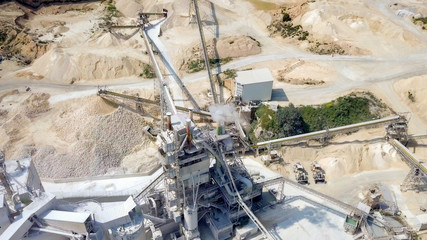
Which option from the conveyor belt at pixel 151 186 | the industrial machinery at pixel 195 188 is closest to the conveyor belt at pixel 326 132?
the industrial machinery at pixel 195 188

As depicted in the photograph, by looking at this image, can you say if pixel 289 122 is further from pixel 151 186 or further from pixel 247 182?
pixel 151 186

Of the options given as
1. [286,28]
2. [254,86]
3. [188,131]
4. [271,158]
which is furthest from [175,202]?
[286,28]

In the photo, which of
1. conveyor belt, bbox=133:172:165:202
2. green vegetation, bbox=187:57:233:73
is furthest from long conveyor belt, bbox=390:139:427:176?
green vegetation, bbox=187:57:233:73

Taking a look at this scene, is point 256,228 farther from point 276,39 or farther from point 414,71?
point 276,39

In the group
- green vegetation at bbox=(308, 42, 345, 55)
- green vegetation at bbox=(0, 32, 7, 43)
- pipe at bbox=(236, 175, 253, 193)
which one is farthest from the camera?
green vegetation at bbox=(0, 32, 7, 43)

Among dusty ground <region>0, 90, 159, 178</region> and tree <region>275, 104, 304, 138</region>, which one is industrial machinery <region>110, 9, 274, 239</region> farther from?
tree <region>275, 104, 304, 138</region>
